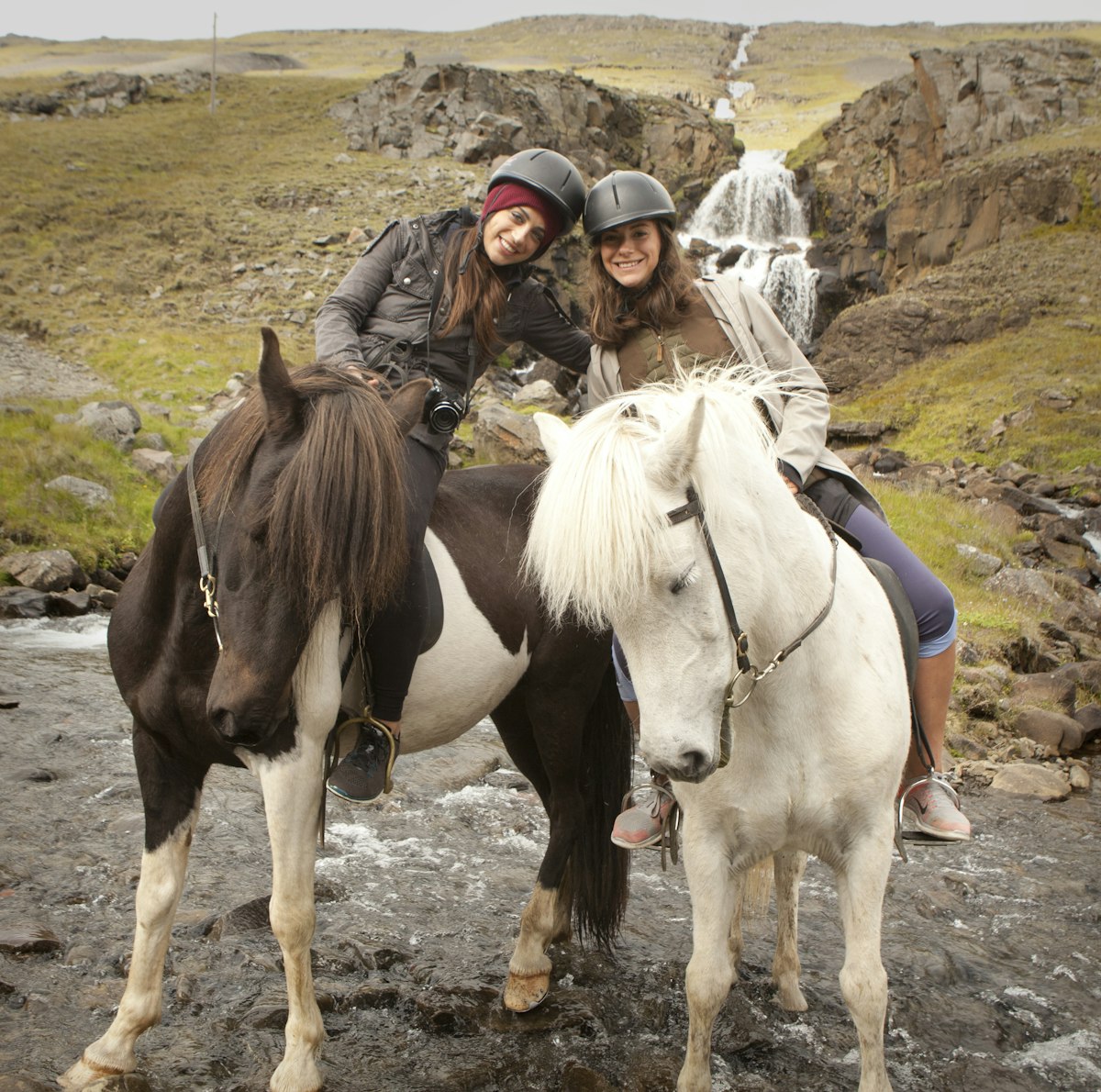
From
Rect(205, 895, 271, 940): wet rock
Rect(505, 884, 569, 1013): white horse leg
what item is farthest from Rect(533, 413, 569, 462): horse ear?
Rect(205, 895, 271, 940): wet rock

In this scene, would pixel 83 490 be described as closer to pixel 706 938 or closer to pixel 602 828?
pixel 602 828

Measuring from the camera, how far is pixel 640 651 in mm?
2350

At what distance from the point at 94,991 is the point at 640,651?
2953 mm

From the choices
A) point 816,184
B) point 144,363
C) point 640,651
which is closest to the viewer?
point 640,651

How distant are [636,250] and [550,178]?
519 mm

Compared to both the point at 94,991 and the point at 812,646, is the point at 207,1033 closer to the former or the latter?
the point at 94,991

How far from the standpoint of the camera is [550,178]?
385 centimetres

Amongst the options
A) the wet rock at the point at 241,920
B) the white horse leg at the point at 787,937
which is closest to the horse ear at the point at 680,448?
the white horse leg at the point at 787,937

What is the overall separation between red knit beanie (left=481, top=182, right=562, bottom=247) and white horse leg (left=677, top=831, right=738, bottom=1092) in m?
2.46

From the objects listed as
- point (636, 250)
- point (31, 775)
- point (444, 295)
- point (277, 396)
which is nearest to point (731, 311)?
point (636, 250)

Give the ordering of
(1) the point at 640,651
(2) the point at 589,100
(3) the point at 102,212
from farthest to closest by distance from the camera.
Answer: (2) the point at 589,100
(3) the point at 102,212
(1) the point at 640,651

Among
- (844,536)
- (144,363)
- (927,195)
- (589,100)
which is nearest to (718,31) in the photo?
(589,100)

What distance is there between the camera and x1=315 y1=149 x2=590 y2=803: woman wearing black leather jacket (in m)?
3.61

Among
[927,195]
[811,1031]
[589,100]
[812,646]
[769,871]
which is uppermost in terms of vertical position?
[589,100]
